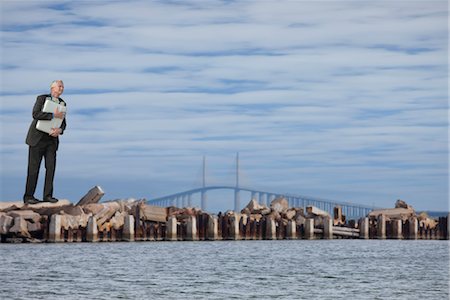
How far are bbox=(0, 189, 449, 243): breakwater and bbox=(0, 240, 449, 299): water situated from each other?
22.8 inches

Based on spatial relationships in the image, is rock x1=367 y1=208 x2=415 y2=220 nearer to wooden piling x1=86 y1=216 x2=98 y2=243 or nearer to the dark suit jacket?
wooden piling x1=86 y1=216 x2=98 y2=243

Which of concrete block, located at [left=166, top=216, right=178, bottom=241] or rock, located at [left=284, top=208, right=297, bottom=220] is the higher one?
rock, located at [left=284, top=208, right=297, bottom=220]

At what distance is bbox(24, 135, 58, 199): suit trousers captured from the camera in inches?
240

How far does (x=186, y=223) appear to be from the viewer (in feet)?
128

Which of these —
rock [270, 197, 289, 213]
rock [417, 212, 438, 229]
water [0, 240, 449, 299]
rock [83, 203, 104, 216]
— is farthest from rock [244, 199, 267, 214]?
rock [83, 203, 104, 216]

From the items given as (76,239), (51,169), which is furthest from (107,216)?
(51,169)

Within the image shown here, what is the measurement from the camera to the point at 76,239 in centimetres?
3416

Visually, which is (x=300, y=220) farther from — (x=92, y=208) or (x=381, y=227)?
(x=92, y=208)

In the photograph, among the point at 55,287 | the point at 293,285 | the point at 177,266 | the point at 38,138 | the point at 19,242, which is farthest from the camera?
the point at 19,242

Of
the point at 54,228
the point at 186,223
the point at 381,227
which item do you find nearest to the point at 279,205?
the point at 381,227

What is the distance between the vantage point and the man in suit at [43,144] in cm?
591

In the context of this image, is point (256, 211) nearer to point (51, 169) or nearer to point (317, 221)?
point (317, 221)

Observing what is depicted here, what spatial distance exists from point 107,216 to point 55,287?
15.3 meters

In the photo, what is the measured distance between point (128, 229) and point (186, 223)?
4132 mm
